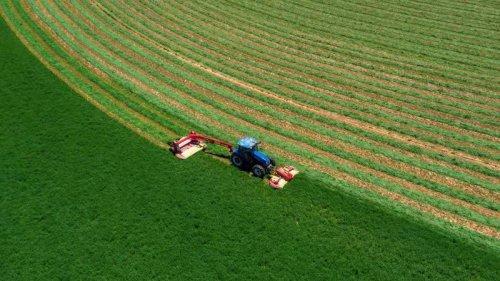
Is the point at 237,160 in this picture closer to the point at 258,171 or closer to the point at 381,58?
the point at 258,171

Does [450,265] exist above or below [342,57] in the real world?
below

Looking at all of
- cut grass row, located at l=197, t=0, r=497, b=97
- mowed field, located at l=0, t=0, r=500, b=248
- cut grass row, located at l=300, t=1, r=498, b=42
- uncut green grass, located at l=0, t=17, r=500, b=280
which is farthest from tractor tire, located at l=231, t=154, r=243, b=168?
cut grass row, located at l=300, t=1, r=498, b=42

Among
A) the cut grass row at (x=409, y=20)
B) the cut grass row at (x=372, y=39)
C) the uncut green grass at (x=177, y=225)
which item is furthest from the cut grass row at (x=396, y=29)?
the uncut green grass at (x=177, y=225)

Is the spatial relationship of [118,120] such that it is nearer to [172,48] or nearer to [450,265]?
[172,48]

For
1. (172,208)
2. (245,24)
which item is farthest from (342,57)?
(172,208)

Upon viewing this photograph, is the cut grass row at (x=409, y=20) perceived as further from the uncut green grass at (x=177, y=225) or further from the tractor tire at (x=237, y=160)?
the tractor tire at (x=237, y=160)

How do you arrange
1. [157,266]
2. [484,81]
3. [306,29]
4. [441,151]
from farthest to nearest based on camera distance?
1. [306,29]
2. [484,81]
3. [441,151]
4. [157,266]

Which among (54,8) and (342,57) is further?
(54,8)

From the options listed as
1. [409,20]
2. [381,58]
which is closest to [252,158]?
[381,58]

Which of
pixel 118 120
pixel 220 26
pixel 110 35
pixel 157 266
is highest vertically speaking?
pixel 220 26
